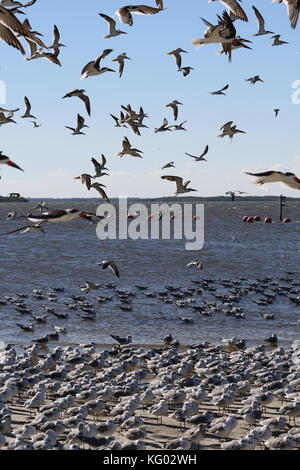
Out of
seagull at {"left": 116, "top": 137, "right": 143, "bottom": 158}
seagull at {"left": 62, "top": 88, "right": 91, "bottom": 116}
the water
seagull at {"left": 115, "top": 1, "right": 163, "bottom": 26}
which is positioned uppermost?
seagull at {"left": 115, "top": 1, "right": 163, "bottom": 26}

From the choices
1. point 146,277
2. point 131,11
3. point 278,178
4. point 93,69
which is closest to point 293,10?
point 278,178

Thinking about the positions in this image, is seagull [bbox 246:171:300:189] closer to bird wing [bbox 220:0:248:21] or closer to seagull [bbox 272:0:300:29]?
seagull [bbox 272:0:300:29]

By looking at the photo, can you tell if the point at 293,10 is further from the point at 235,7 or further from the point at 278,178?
the point at 235,7

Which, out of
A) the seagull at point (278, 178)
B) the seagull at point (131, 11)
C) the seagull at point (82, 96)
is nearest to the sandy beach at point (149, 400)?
the seagull at point (278, 178)

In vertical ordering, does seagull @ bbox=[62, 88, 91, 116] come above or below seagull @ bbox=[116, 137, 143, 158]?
above

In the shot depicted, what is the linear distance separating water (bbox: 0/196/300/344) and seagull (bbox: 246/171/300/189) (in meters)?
16.1

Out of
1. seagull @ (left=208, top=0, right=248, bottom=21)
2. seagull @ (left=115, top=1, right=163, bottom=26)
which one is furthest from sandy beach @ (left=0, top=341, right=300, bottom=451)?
seagull @ (left=115, top=1, right=163, bottom=26)

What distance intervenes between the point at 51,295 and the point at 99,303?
11.0 ft

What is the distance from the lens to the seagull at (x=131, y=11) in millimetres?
17172

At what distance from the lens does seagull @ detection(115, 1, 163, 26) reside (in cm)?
1717

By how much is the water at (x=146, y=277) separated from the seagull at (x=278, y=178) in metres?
16.1

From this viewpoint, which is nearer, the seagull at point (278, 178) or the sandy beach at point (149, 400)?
the seagull at point (278, 178)

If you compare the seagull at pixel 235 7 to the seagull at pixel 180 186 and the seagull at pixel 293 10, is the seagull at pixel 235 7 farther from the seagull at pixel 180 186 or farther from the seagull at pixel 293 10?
the seagull at pixel 180 186
